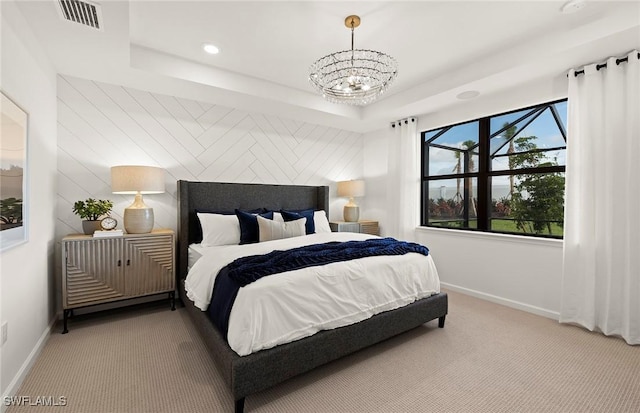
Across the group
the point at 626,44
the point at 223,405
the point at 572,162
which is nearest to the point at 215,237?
the point at 223,405

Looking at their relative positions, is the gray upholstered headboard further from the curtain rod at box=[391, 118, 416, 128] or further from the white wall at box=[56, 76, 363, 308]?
the curtain rod at box=[391, 118, 416, 128]

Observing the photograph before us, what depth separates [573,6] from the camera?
214 cm

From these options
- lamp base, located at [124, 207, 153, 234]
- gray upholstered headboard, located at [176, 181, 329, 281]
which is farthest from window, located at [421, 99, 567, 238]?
lamp base, located at [124, 207, 153, 234]

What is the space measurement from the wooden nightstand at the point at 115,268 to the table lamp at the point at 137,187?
0.45 feet

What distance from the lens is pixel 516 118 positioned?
347 cm

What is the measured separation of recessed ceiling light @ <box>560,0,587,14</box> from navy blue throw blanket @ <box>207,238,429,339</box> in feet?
7.26

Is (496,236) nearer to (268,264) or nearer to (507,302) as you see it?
(507,302)

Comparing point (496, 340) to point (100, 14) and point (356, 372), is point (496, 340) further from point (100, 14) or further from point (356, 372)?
point (100, 14)

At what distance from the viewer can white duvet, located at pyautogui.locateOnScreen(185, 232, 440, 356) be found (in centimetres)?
169

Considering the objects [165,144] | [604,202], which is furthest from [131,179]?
[604,202]

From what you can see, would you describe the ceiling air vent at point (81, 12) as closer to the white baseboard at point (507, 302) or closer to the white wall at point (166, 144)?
the white wall at point (166, 144)

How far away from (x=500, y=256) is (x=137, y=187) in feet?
13.3

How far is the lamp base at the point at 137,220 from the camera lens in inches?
116

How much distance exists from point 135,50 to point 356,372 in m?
3.40
